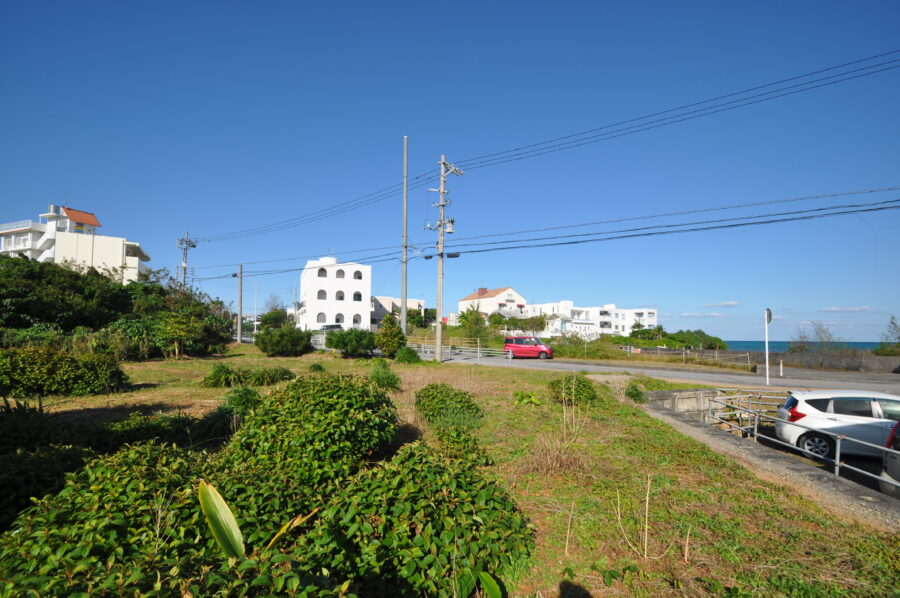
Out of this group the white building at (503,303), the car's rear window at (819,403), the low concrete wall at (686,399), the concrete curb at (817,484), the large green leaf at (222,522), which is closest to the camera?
the large green leaf at (222,522)

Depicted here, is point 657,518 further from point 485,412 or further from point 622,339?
point 622,339

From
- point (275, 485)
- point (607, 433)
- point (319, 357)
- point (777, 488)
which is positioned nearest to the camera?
point (275, 485)

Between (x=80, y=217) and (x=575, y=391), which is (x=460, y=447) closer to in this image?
(x=575, y=391)

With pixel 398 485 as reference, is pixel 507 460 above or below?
below

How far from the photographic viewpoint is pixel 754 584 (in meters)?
3.00

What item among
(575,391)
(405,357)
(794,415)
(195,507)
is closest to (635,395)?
(575,391)

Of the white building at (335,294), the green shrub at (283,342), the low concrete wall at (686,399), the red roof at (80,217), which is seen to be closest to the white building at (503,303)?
the white building at (335,294)

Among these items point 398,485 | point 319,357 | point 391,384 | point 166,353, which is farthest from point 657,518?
point 166,353

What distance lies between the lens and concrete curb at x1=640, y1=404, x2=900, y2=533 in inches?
170

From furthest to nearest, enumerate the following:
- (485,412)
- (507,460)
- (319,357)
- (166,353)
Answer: (319,357)
(166,353)
(485,412)
(507,460)

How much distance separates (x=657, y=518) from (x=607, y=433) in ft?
10.9

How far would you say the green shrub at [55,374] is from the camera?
9.51 meters

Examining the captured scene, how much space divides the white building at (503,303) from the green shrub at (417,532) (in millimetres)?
70612

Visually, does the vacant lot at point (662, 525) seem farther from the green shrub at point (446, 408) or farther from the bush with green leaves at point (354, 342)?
the bush with green leaves at point (354, 342)
